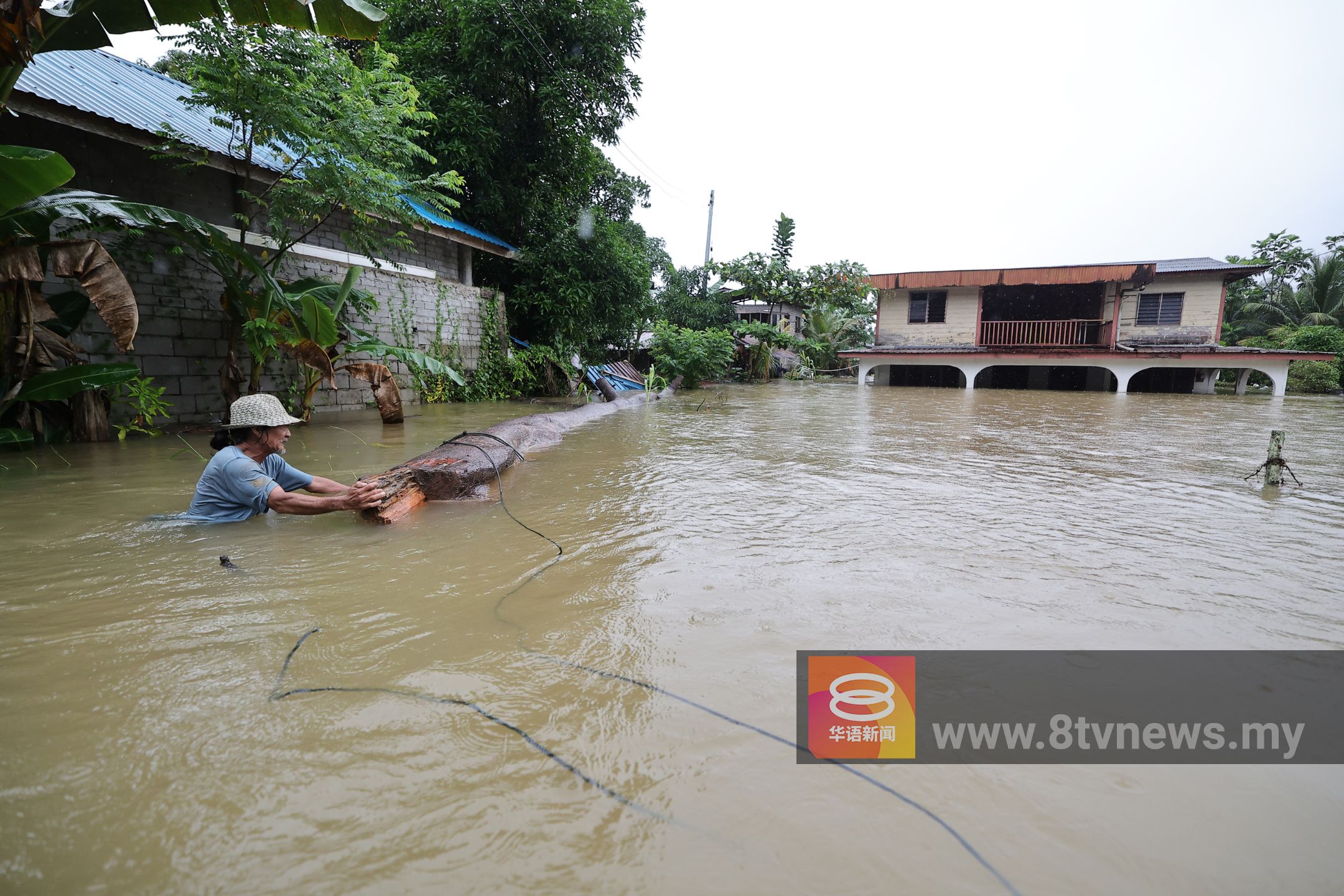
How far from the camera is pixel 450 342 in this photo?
1285 cm

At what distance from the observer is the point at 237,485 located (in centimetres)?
380

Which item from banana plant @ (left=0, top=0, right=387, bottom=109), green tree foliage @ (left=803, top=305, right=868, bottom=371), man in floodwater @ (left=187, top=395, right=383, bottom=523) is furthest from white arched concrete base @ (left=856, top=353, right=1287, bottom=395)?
man in floodwater @ (left=187, top=395, right=383, bottom=523)

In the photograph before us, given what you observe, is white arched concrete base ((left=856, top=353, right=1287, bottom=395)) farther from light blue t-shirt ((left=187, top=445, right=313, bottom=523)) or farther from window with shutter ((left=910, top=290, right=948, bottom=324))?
light blue t-shirt ((left=187, top=445, right=313, bottom=523))

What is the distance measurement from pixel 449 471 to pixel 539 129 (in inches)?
509

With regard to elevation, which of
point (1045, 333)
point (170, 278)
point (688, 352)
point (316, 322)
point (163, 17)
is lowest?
point (316, 322)

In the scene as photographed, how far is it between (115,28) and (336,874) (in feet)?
23.5

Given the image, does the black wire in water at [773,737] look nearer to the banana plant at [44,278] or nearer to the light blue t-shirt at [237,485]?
the light blue t-shirt at [237,485]

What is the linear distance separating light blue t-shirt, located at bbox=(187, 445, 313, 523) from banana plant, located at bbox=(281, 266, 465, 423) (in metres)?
3.13

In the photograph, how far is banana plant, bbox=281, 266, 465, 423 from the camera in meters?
6.73

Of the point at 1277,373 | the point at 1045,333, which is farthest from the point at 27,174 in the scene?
the point at 1277,373

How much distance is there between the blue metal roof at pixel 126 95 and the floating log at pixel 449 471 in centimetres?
462

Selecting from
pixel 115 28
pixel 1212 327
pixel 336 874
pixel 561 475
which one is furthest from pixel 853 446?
pixel 1212 327
